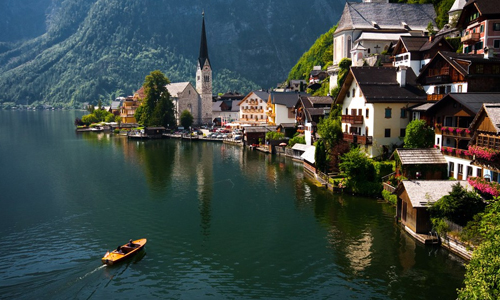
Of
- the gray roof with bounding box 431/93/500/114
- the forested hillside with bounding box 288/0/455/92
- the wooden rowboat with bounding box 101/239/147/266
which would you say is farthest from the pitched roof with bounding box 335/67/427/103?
the forested hillside with bounding box 288/0/455/92

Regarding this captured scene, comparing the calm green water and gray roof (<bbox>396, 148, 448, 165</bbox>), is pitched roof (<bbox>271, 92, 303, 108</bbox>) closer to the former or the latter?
the calm green water

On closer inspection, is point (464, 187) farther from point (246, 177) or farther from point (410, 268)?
point (246, 177)

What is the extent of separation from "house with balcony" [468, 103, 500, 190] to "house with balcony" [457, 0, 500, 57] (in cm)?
2359

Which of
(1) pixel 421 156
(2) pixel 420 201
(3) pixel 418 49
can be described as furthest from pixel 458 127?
(3) pixel 418 49

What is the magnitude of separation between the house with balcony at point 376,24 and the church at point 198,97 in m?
58.1

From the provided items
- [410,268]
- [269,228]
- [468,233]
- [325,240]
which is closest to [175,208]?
[269,228]

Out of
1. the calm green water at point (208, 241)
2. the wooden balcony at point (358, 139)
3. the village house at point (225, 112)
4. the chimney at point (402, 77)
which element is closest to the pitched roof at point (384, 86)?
the chimney at point (402, 77)

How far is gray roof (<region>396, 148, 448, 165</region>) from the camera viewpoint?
1556 inches

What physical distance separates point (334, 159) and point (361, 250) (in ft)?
77.9

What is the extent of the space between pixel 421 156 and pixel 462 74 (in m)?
11.0

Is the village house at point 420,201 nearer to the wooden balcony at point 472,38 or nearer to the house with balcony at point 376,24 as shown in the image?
the wooden balcony at point 472,38

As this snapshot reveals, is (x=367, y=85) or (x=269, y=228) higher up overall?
(x=367, y=85)

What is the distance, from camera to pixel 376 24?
87812 mm

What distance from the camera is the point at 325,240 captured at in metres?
33.8
